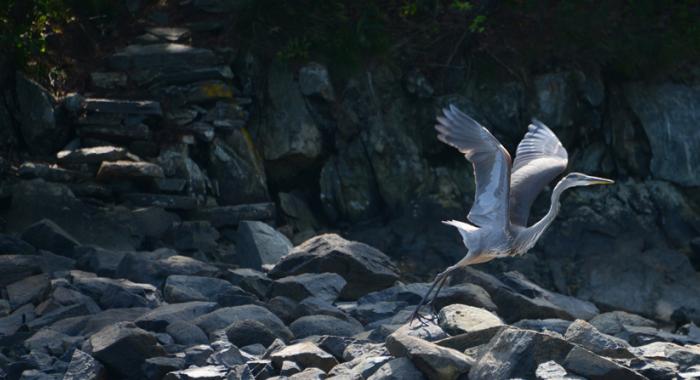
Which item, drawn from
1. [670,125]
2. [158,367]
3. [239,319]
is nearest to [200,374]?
[158,367]

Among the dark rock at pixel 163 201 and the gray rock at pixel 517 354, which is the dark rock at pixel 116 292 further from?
the gray rock at pixel 517 354

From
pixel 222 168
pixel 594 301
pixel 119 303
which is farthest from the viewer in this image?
pixel 222 168

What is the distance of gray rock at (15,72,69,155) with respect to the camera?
40.1 feet

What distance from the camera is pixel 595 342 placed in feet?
22.2

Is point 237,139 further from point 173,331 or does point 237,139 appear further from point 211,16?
point 173,331

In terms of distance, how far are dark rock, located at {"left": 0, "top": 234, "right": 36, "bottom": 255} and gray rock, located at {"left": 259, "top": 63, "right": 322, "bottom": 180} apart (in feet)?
12.9

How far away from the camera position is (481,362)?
6.14m

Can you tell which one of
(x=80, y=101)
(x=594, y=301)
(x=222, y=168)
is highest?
(x=80, y=101)

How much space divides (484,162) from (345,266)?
98.6 inches

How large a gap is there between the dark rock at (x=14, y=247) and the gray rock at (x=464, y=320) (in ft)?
13.2

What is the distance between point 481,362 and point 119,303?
127 inches

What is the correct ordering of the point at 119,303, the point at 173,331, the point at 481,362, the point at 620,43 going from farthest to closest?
the point at 620,43 → the point at 119,303 → the point at 173,331 → the point at 481,362

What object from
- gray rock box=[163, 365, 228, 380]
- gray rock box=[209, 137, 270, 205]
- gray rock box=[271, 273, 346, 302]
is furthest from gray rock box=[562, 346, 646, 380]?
gray rock box=[209, 137, 270, 205]

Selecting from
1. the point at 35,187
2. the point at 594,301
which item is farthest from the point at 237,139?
the point at 594,301
